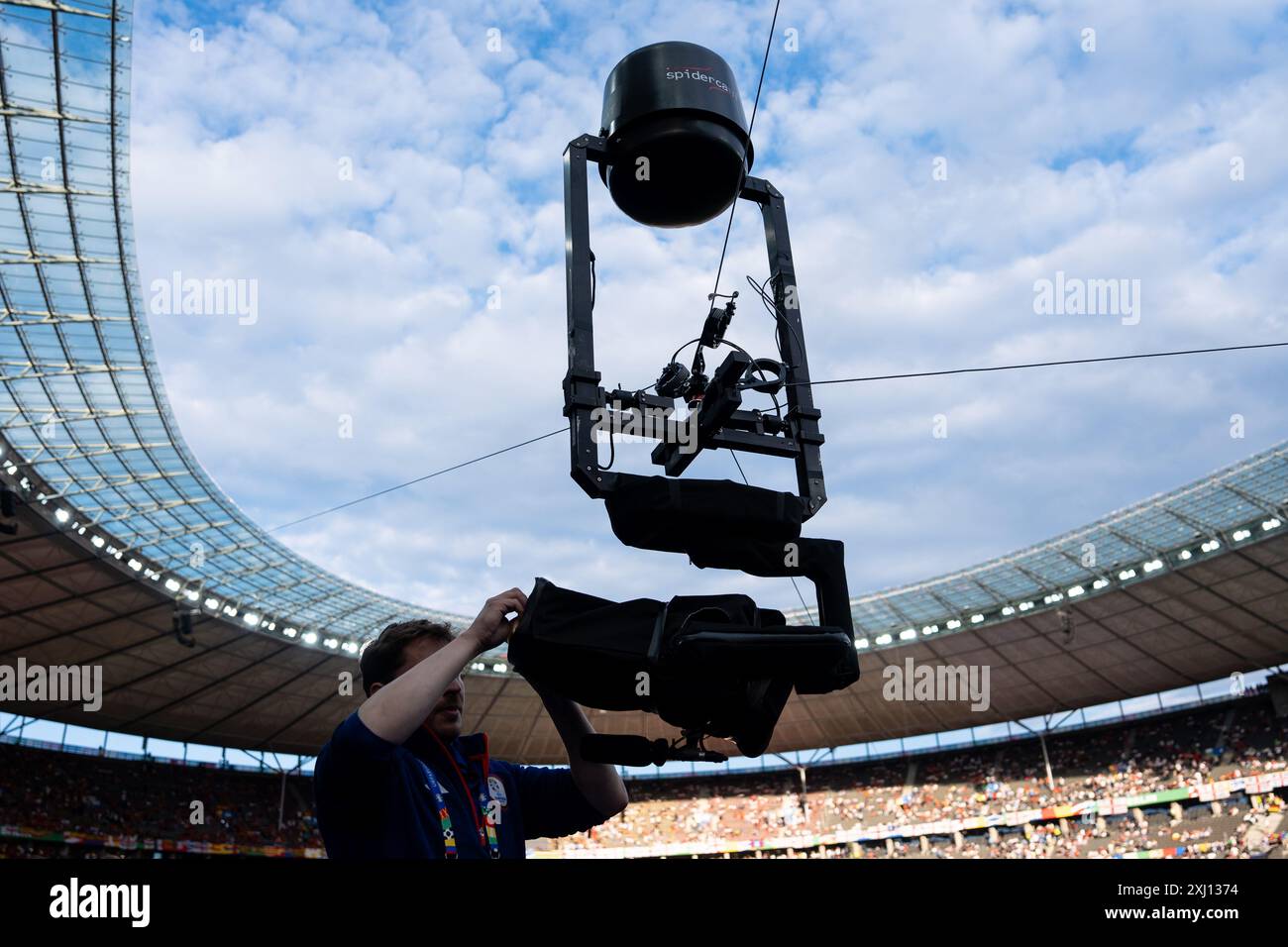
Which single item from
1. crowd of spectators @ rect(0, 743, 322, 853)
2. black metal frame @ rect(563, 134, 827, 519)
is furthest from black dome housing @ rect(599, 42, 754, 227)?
crowd of spectators @ rect(0, 743, 322, 853)

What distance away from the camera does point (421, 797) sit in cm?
213

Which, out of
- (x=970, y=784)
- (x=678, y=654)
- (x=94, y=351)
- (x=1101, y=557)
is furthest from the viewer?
(x=970, y=784)

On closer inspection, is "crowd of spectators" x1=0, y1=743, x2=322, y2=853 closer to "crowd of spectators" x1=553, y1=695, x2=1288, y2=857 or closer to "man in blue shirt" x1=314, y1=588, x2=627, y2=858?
"crowd of spectators" x1=553, y1=695, x2=1288, y2=857

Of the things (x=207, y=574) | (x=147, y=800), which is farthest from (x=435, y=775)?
(x=147, y=800)

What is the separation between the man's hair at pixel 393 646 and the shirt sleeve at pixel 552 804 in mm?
518

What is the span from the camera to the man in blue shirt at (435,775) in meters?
1.83

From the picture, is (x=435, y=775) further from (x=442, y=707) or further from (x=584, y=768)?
(x=584, y=768)

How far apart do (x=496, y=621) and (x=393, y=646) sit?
494 millimetres

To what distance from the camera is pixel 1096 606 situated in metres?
29.5

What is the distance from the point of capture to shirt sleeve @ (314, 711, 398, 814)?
1821 millimetres

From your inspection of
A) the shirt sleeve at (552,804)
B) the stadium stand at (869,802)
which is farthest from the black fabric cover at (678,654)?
the stadium stand at (869,802)

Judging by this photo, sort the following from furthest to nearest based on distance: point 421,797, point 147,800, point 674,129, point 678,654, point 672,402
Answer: point 147,800 < point 674,129 < point 672,402 < point 421,797 < point 678,654
